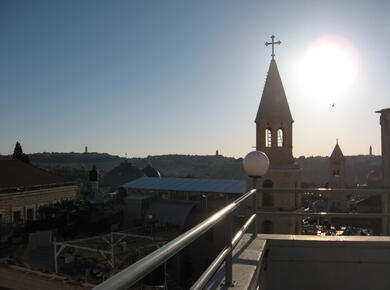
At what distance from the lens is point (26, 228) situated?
25.1 meters

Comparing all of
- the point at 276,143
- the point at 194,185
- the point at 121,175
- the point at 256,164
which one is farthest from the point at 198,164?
the point at 256,164

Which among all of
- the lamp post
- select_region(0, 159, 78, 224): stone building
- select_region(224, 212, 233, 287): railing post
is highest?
the lamp post

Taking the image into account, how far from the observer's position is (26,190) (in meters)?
30.3

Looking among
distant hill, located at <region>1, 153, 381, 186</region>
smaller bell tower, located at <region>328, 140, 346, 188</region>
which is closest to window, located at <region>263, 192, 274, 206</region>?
smaller bell tower, located at <region>328, 140, 346, 188</region>

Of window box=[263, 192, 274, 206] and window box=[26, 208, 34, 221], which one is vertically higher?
window box=[263, 192, 274, 206]

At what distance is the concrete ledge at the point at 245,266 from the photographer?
8.98ft

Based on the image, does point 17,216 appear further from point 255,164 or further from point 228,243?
point 228,243

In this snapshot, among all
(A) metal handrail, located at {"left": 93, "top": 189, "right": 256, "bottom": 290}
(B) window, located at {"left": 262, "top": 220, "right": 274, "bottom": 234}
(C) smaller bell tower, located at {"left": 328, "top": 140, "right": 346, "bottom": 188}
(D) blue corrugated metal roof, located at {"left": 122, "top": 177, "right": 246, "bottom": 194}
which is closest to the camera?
(A) metal handrail, located at {"left": 93, "top": 189, "right": 256, "bottom": 290}

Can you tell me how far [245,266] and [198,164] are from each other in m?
154

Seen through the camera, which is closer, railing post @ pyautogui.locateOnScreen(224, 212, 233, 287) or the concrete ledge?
railing post @ pyautogui.locateOnScreen(224, 212, 233, 287)

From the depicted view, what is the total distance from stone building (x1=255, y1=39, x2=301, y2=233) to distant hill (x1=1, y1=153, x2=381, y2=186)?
86.1 meters

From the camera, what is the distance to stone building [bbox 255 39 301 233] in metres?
20.4

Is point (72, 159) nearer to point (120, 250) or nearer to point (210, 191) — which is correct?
point (210, 191)

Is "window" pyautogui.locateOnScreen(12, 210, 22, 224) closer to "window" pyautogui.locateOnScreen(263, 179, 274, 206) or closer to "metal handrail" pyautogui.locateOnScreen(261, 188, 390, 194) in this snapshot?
"window" pyautogui.locateOnScreen(263, 179, 274, 206)
